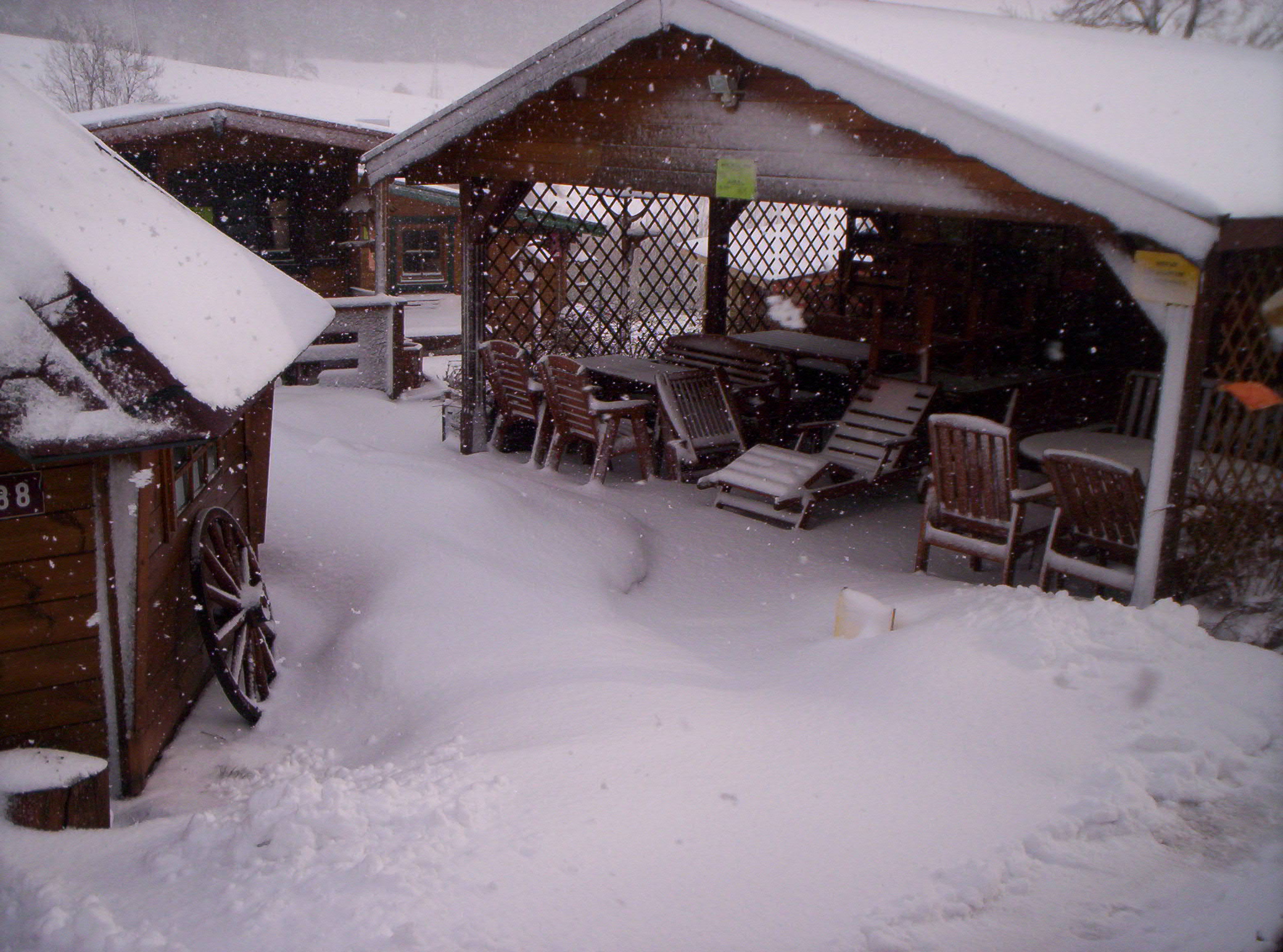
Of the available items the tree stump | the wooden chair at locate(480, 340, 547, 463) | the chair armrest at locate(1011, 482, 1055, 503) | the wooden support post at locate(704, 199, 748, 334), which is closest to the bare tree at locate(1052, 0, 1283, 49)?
the wooden support post at locate(704, 199, 748, 334)

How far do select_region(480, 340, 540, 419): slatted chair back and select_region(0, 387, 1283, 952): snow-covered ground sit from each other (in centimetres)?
267

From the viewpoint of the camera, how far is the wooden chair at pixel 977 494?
5254 millimetres

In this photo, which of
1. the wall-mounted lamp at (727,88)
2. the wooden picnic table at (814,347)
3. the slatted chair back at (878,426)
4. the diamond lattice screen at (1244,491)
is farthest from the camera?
the wooden picnic table at (814,347)

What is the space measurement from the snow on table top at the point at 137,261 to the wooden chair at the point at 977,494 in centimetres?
343

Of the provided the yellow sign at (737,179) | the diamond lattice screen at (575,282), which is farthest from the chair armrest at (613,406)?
the yellow sign at (737,179)

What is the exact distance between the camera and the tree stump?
10.2 feet

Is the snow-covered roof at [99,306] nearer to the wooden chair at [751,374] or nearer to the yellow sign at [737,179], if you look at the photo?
the yellow sign at [737,179]

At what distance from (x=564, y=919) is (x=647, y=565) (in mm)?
3546

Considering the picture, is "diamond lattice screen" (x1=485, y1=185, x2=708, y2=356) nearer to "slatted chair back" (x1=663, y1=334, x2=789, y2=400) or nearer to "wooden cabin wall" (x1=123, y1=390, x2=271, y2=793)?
"slatted chair back" (x1=663, y1=334, x2=789, y2=400)

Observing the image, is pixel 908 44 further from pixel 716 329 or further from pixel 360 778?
pixel 360 778

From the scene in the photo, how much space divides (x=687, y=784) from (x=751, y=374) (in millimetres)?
5759

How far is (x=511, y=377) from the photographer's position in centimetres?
812

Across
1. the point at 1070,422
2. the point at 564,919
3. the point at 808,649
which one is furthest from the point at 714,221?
the point at 564,919

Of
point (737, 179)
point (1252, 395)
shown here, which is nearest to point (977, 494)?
point (1252, 395)
